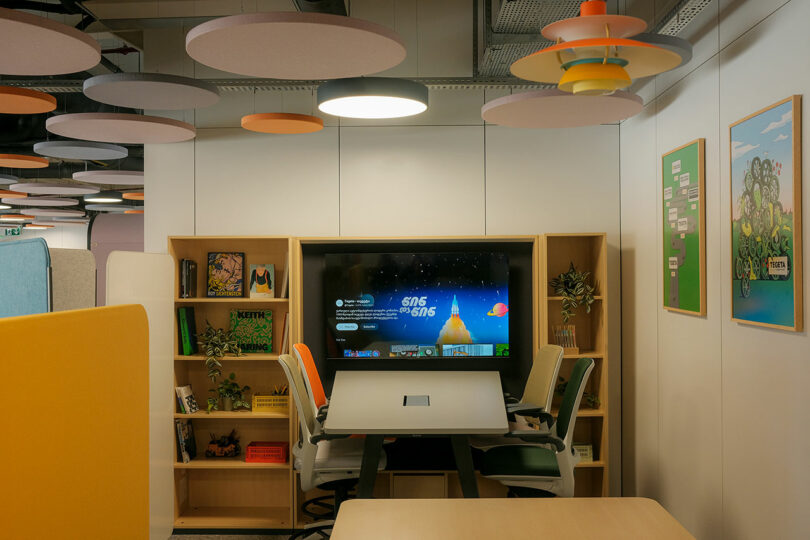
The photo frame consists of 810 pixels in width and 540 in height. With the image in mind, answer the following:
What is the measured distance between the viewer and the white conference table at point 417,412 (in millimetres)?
3795

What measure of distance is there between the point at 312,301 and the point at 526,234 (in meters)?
1.68

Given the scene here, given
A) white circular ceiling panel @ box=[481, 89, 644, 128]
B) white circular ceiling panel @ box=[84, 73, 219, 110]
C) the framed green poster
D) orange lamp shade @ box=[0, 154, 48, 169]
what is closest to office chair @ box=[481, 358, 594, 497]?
the framed green poster

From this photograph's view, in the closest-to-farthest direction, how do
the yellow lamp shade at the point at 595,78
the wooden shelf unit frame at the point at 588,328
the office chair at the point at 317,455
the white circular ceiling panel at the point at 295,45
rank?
the white circular ceiling panel at the point at 295,45 < the yellow lamp shade at the point at 595,78 < the office chair at the point at 317,455 < the wooden shelf unit frame at the point at 588,328

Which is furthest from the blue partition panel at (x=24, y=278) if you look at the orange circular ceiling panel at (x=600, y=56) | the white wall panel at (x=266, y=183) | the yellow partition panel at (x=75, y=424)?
the white wall panel at (x=266, y=183)

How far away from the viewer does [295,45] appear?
241 cm

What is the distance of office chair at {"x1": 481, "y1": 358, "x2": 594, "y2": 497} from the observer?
386cm

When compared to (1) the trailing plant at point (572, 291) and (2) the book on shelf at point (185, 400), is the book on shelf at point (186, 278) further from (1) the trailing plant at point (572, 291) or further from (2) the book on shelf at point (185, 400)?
(1) the trailing plant at point (572, 291)

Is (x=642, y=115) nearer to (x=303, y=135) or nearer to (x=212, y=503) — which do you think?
(x=303, y=135)

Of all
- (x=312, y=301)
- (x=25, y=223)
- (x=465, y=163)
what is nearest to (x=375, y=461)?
(x=312, y=301)

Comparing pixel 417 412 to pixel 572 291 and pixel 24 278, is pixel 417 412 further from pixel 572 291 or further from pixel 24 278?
pixel 24 278

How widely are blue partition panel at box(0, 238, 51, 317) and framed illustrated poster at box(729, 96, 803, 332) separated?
8.54ft

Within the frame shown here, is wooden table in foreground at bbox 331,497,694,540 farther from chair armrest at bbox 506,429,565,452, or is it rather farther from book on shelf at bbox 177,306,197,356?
book on shelf at bbox 177,306,197,356

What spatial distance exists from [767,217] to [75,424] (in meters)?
2.79

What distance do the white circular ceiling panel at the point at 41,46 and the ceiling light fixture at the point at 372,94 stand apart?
111 cm
